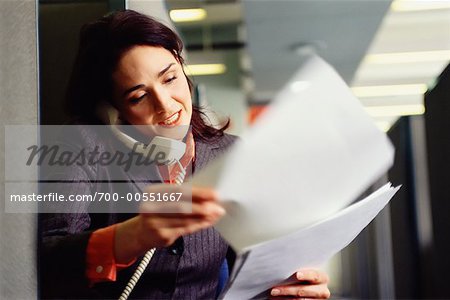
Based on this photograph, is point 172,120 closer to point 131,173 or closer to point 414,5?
point 131,173

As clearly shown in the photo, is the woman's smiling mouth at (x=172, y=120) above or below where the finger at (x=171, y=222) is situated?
above

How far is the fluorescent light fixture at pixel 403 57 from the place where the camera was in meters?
4.34

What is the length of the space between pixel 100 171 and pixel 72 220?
0.04m

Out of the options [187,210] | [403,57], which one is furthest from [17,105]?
[403,57]

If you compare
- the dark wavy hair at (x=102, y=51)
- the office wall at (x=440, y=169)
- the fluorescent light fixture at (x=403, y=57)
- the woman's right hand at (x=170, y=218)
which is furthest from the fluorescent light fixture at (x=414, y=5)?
the woman's right hand at (x=170, y=218)

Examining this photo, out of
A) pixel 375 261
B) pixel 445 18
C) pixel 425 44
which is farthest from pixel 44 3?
pixel 425 44

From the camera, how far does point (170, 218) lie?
1.06 feet

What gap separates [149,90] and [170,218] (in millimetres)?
140

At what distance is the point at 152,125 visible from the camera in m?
0.43

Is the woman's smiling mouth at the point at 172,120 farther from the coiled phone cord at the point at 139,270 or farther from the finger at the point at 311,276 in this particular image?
the finger at the point at 311,276

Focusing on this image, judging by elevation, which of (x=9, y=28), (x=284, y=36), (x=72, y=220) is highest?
(x=284, y=36)

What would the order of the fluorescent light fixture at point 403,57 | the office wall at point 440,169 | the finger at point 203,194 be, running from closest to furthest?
the finger at point 203,194
the office wall at point 440,169
the fluorescent light fixture at point 403,57

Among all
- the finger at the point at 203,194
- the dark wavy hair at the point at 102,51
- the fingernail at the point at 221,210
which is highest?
the dark wavy hair at the point at 102,51

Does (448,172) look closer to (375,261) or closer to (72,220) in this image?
(72,220)
